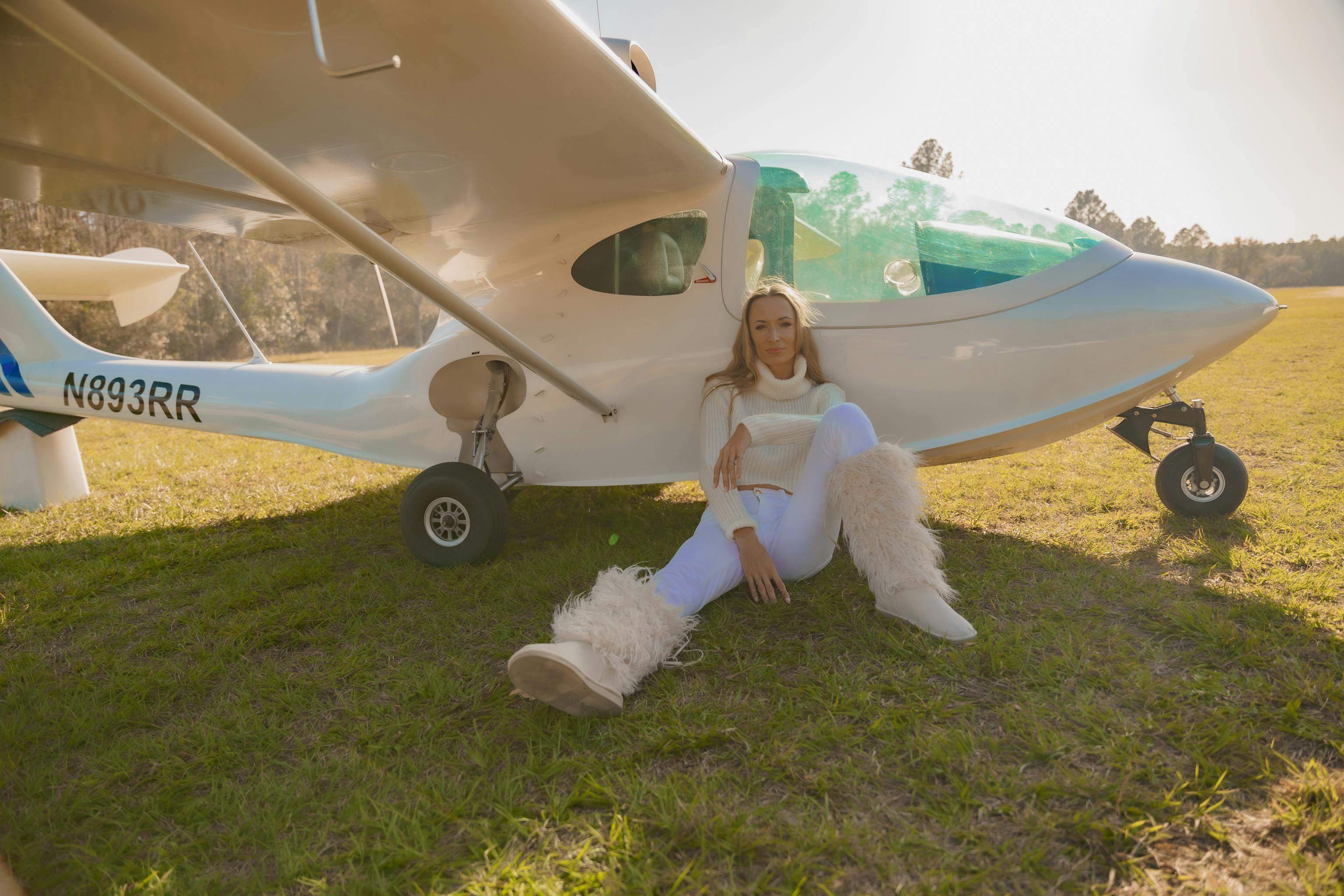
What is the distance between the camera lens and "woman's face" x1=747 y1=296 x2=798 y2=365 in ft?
9.12

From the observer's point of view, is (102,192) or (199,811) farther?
(102,192)

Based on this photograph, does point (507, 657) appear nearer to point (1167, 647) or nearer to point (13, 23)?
point (1167, 647)

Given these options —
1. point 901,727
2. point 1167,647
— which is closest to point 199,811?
point 901,727

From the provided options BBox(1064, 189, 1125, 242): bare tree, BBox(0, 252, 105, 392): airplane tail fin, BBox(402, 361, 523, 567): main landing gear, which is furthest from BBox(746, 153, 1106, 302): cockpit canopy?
BBox(1064, 189, 1125, 242): bare tree

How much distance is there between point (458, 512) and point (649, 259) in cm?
149

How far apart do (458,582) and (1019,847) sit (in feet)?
7.91

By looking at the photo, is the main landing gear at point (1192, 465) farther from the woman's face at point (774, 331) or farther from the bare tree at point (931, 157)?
the bare tree at point (931, 157)

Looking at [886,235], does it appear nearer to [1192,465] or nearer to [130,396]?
[1192,465]

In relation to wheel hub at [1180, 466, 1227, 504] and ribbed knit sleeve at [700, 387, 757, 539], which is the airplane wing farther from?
wheel hub at [1180, 466, 1227, 504]

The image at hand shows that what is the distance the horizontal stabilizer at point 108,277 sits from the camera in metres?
5.27

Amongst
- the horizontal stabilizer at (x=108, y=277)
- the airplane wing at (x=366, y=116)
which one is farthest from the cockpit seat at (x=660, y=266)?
the horizontal stabilizer at (x=108, y=277)

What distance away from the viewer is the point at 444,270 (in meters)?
3.98

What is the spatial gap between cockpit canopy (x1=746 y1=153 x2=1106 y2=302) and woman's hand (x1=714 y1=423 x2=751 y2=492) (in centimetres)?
85

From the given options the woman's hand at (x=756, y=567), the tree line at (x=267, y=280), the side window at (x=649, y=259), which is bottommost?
the woman's hand at (x=756, y=567)
